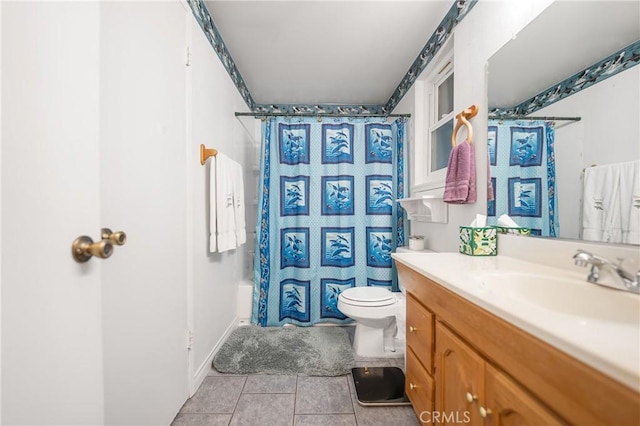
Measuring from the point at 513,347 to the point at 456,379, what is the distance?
370 millimetres

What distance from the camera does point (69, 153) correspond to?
1.72 ft

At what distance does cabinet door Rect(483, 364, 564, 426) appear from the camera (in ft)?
1.71

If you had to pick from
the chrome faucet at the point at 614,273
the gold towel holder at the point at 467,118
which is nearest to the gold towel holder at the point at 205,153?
the gold towel holder at the point at 467,118

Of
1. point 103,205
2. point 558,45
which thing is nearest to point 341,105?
point 558,45

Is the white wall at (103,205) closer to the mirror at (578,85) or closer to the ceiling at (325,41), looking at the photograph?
the ceiling at (325,41)

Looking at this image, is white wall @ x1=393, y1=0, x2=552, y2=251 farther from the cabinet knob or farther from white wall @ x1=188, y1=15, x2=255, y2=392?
white wall @ x1=188, y1=15, x2=255, y2=392

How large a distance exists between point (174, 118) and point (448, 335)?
5.01 ft

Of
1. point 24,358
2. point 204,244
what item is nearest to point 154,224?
point 204,244

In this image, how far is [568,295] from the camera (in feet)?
2.50

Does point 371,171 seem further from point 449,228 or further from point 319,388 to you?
point 319,388

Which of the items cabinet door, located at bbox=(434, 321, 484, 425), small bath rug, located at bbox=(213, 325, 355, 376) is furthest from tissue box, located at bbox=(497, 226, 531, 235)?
small bath rug, located at bbox=(213, 325, 355, 376)

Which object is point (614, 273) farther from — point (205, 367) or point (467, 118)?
point (205, 367)

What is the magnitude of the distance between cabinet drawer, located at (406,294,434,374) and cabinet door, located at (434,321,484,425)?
5 cm

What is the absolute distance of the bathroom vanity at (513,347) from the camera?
404mm
